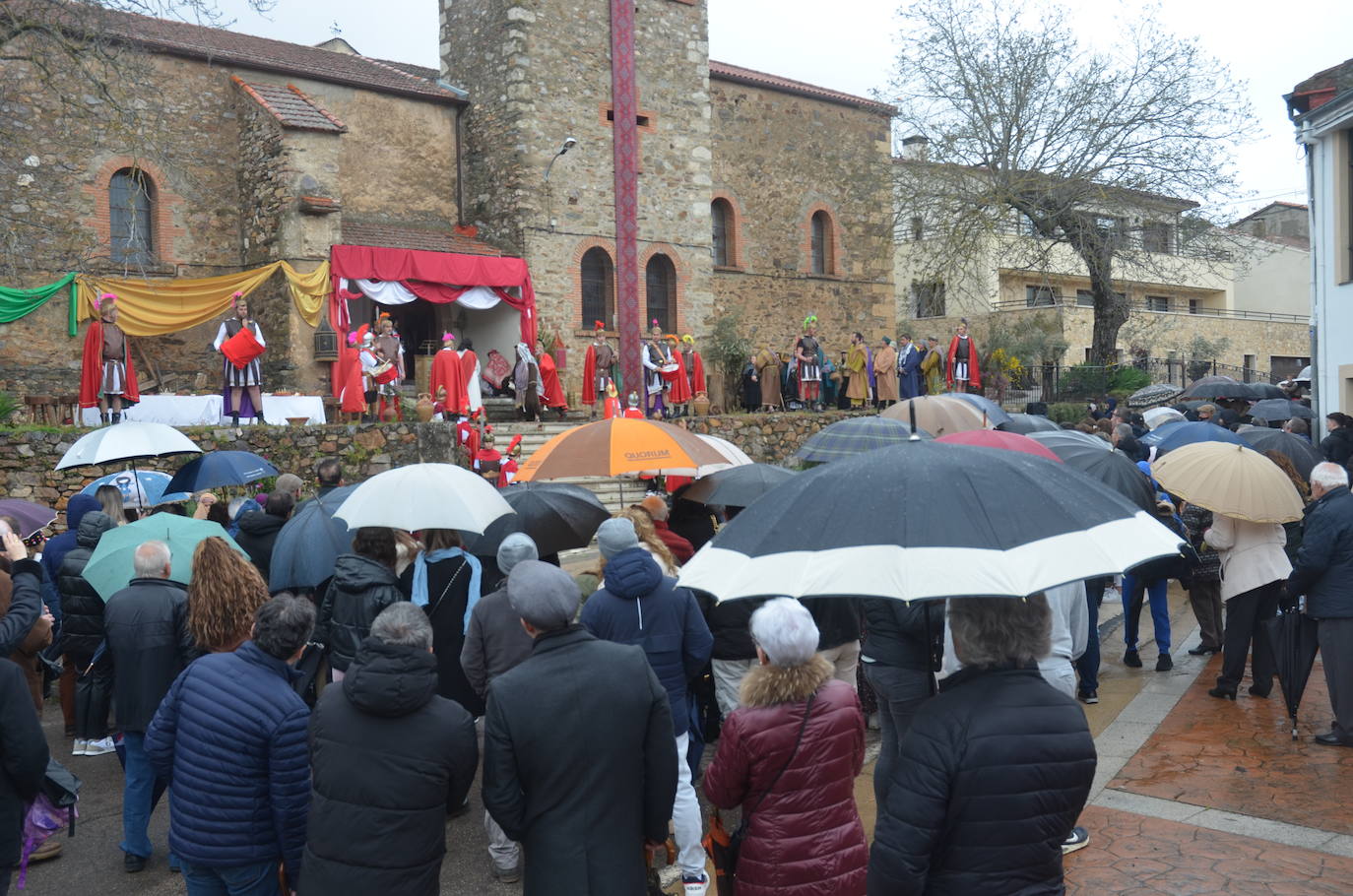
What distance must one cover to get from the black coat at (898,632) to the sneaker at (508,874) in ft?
6.31

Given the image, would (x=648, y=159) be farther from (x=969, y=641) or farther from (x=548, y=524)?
(x=969, y=641)

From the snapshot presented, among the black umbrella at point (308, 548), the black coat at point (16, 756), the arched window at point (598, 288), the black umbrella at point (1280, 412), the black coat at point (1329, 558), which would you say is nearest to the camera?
the black coat at point (16, 756)

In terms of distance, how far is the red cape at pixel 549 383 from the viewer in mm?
20125

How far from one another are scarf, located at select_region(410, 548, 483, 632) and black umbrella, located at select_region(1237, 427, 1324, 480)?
7298mm

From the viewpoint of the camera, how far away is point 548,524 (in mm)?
6949

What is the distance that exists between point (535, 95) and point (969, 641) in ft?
66.4

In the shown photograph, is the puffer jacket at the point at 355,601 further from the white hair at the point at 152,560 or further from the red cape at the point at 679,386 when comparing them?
the red cape at the point at 679,386

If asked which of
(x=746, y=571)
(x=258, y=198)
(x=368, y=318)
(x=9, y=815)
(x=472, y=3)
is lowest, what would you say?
(x=9, y=815)

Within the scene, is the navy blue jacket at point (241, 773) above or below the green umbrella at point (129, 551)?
below

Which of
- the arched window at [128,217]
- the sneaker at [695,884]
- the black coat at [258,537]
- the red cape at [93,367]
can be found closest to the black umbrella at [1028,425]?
the sneaker at [695,884]

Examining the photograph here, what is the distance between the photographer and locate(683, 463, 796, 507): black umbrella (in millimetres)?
7309

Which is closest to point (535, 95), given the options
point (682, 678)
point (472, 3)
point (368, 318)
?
point (472, 3)

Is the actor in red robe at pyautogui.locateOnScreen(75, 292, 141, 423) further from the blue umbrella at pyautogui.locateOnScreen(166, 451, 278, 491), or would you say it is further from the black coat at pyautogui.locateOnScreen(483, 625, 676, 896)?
the black coat at pyautogui.locateOnScreen(483, 625, 676, 896)

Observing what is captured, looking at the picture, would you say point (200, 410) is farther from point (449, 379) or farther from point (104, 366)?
point (449, 379)
